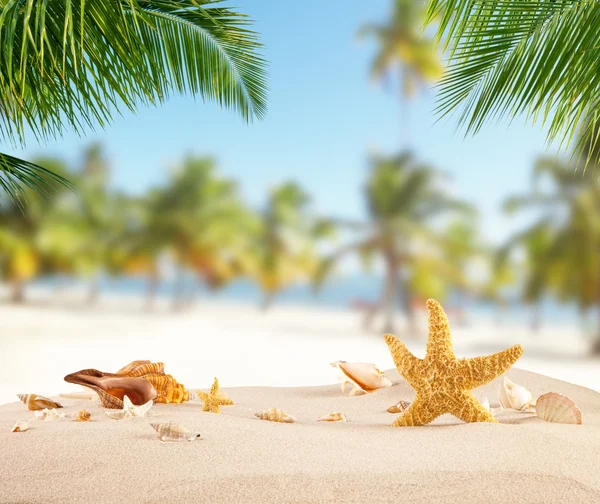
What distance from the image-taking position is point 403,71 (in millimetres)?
23469

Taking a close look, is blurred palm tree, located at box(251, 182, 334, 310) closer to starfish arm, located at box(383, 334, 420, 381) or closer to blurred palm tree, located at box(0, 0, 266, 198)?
blurred palm tree, located at box(0, 0, 266, 198)

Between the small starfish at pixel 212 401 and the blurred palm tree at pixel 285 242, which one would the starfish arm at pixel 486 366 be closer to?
the small starfish at pixel 212 401

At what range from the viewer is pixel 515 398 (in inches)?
136

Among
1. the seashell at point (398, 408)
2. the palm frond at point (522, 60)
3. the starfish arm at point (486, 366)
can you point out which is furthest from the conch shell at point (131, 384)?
the palm frond at point (522, 60)

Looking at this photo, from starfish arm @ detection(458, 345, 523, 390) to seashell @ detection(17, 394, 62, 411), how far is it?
2.05 meters

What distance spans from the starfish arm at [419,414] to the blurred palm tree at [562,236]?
11.7m

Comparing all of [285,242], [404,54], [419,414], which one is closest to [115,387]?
[419,414]

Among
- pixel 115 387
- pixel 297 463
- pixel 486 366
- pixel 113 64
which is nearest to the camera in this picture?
pixel 297 463

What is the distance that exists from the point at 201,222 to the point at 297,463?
18.0 metres

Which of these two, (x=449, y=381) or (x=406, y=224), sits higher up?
(x=406, y=224)

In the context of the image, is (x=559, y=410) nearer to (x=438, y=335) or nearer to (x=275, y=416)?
(x=438, y=335)

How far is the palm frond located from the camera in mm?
2564

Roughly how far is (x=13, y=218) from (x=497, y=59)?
18177mm

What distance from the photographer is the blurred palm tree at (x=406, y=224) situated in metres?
17.0
